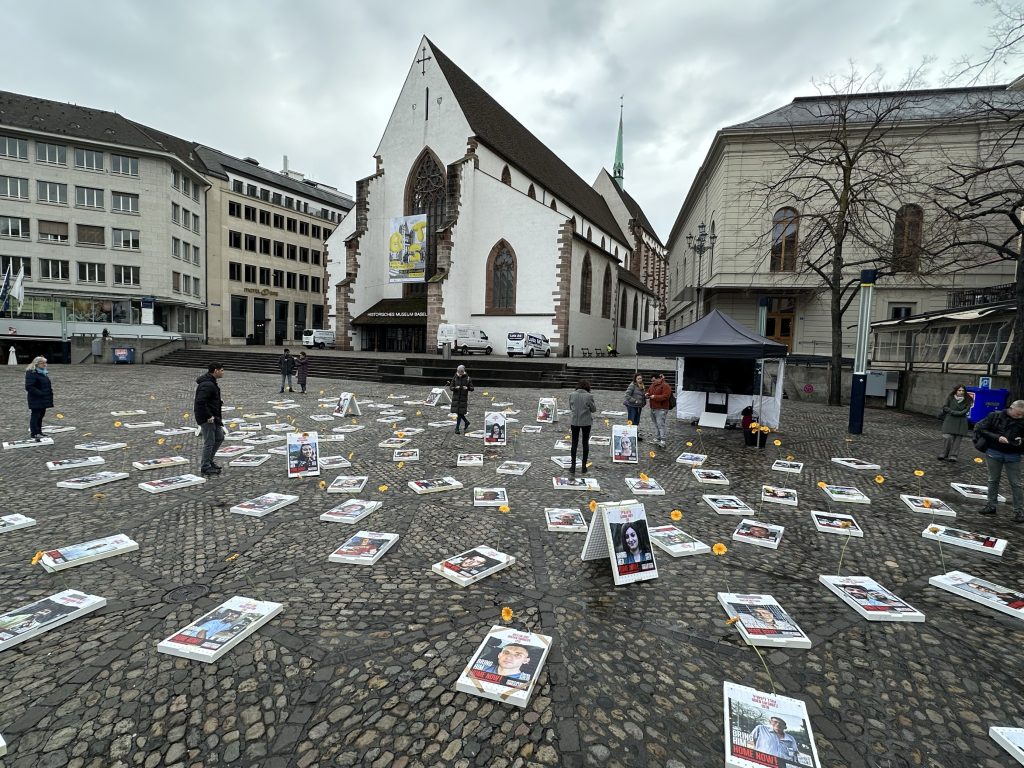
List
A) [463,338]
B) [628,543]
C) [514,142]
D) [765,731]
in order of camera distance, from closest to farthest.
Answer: [765,731] → [628,543] → [463,338] → [514,142]

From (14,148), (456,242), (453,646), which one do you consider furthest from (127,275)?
(453,646)

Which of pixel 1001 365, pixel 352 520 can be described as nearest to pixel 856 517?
pixel 352 520

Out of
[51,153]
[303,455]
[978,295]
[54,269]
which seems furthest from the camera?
[54,269]

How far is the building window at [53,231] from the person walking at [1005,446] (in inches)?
2062

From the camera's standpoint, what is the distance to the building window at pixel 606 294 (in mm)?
40347

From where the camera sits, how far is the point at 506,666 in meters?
3.28

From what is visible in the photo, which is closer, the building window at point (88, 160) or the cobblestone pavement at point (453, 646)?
the cobblestone pavement at point (453, 646)

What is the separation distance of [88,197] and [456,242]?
29.8m

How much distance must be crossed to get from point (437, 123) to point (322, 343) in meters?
19.5

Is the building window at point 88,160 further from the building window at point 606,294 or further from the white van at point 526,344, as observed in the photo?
the building window at point 606,294

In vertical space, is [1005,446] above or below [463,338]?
below

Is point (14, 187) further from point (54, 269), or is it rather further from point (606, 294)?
point (606, 294)

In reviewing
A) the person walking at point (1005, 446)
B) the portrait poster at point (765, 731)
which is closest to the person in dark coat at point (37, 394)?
the portrait poster at point (765, 731)

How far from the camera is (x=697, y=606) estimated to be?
424 centimetres
